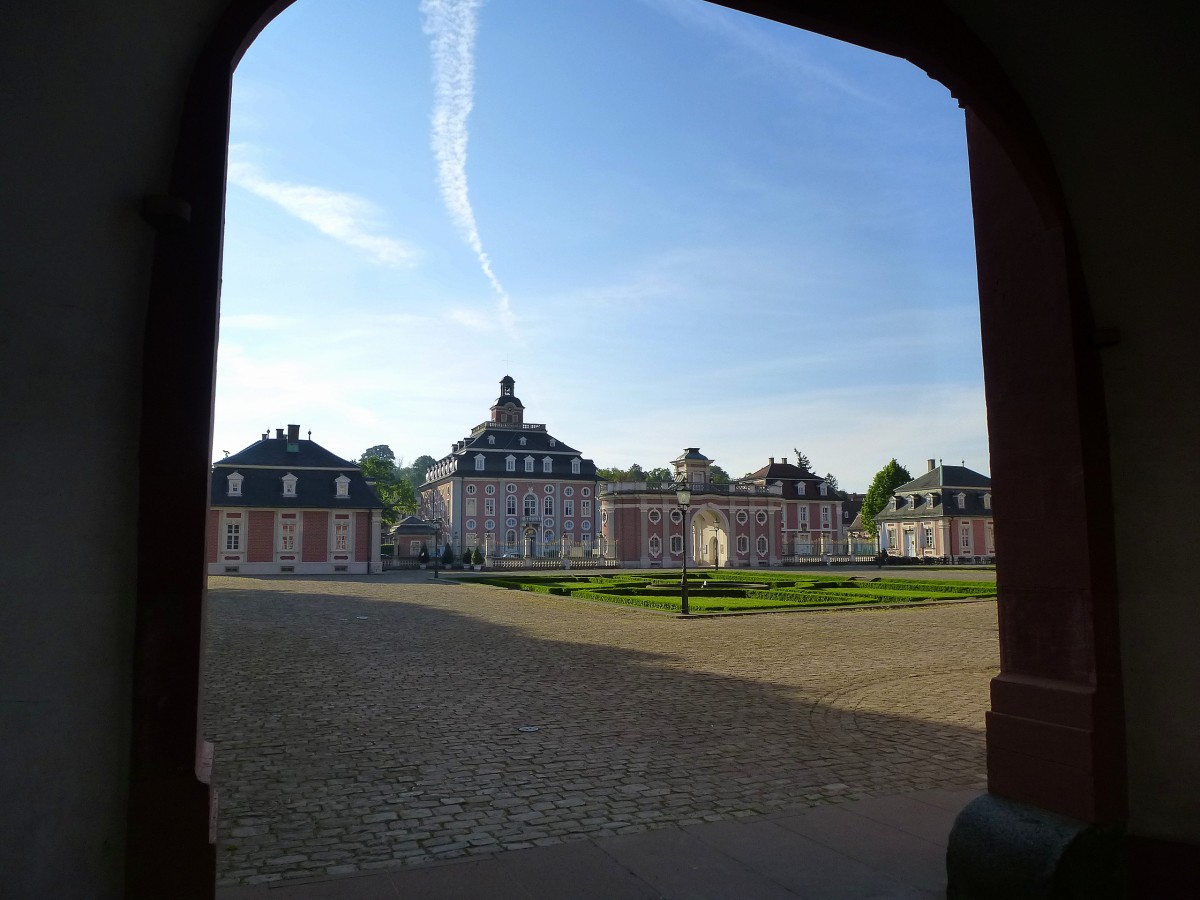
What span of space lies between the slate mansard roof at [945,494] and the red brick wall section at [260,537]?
51837 millimetres

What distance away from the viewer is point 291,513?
156 ft

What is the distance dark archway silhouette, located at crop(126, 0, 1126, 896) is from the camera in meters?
2.57

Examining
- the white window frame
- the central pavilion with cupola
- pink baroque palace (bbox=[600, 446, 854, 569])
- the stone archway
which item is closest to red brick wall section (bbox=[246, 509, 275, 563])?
the white window frame

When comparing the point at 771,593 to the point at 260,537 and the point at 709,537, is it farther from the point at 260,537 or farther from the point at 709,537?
the point at 709,537

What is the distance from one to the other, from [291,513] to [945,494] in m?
51.7

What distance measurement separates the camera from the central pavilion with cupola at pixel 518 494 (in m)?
69.3

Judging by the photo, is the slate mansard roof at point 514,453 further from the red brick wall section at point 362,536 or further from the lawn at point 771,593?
the lawn at point 771,593

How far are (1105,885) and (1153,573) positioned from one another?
1405 millimetres

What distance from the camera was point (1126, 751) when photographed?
371cm

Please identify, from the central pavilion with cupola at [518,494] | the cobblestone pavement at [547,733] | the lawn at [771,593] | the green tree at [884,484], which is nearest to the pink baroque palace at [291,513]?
the lawn at [771,593]

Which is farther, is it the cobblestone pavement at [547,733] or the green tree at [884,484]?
the green tree at [884,484]

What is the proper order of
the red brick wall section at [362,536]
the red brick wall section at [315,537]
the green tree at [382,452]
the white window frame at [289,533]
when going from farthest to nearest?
1. the green tree at [382,452]
2. the red brick wall section at [362,536]
3. the red brick wall section at [315,537]
4. the white window frame at [289,533]

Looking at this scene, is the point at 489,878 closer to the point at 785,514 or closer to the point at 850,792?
the point at 850,792

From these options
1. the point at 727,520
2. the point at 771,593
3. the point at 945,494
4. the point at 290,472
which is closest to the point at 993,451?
the point at 771,593
